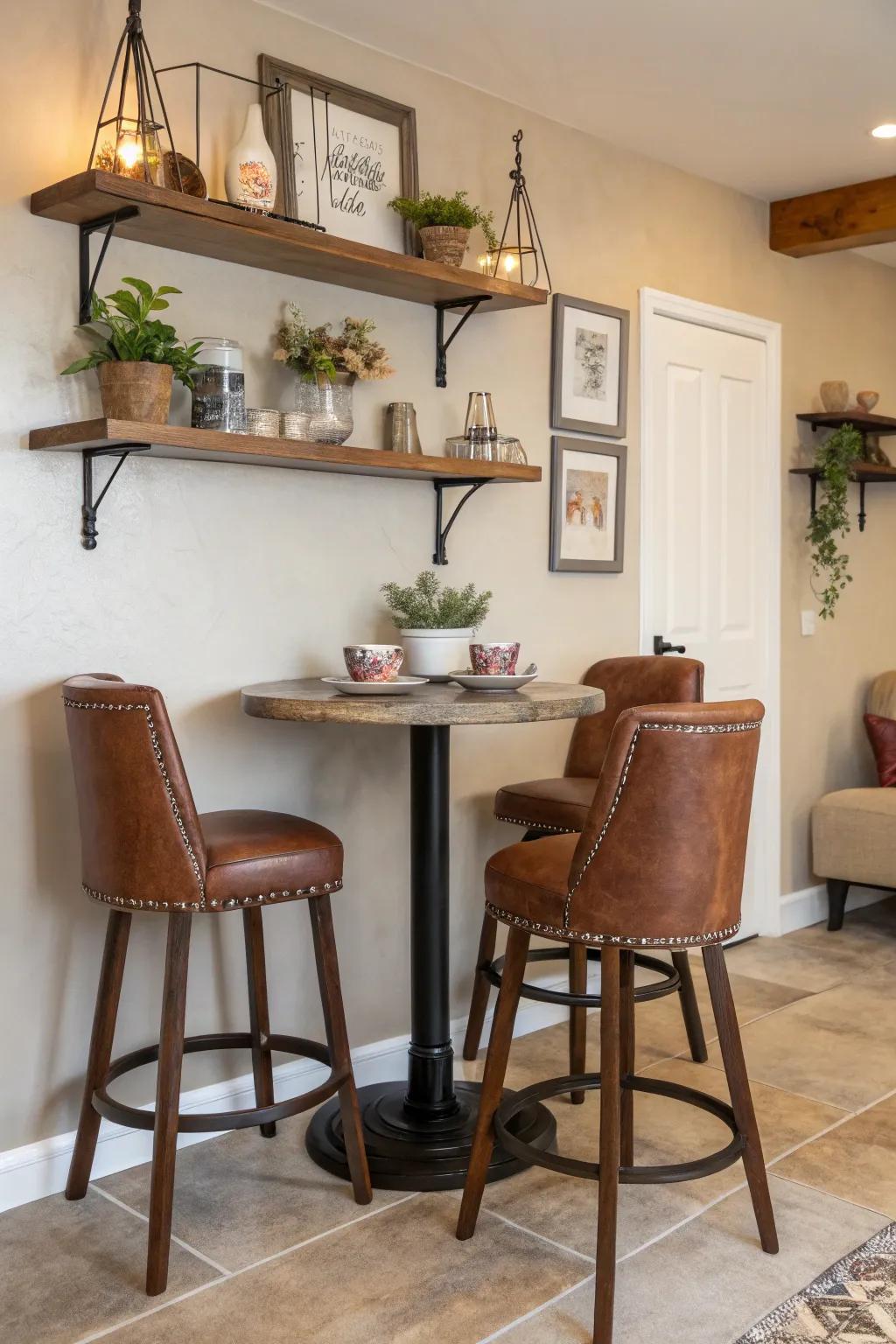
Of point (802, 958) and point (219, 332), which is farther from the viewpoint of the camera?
point (802, 958)

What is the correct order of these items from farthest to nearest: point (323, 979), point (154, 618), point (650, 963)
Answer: point (650, 963) < point (154, 618) < point (323, 979)

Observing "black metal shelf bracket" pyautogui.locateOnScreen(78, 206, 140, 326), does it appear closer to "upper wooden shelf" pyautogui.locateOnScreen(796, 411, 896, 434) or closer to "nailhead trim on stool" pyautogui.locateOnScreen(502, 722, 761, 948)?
"nailhead trim on stool" pyautogui.locateOnScreen(502, 722, 761, 948)

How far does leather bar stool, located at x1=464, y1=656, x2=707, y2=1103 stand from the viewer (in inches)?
115

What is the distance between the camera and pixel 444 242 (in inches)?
117

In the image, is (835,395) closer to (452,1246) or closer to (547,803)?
(547,803)

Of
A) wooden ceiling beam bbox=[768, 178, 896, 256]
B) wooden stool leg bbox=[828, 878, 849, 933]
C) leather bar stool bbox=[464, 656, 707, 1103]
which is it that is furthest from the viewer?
wooden stool leg bbox=[828, 878, 849, 933]

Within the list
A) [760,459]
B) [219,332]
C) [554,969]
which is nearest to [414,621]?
[219,332]

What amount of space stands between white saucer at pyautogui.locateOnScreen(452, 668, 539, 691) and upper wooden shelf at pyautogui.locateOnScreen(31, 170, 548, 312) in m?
0.94

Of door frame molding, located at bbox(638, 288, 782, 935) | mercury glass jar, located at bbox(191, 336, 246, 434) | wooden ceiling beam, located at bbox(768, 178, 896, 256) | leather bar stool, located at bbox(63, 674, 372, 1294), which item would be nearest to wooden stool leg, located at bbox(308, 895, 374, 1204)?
leather bar stool, located at bbox(63, 674, 372, 1294)

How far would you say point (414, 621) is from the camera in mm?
2887

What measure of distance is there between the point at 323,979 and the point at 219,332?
1403 millimetres

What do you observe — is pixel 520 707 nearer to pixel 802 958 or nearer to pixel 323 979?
pixel 323 979

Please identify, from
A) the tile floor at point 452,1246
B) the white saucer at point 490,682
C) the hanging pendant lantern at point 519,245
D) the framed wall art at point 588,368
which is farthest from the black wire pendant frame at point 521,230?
the tile floor at point 452,1246

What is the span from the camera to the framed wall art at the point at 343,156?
2.82 meters
